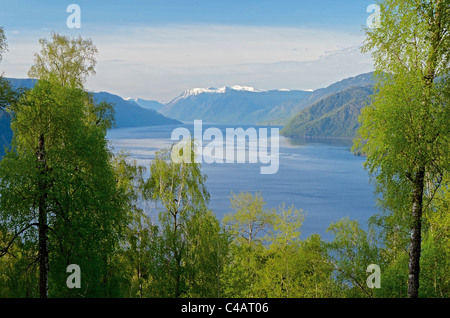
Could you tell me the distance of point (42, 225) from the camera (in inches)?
526

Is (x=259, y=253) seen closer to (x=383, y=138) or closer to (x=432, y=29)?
(x=383, y=138)

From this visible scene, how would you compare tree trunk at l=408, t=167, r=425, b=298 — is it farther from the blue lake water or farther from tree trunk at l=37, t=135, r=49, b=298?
the blue lake water

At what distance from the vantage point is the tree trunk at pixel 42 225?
517 inches

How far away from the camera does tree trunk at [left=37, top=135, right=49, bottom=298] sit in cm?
1314

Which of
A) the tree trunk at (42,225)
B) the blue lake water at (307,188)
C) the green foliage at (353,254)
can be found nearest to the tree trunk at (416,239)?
the green foliage at (353,254)

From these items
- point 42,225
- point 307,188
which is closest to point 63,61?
point 42,225

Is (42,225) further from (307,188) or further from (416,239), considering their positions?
(307,188)

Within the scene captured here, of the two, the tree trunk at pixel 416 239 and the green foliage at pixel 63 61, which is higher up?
the green foliage at pixel 63 61

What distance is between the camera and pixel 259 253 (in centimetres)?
2252

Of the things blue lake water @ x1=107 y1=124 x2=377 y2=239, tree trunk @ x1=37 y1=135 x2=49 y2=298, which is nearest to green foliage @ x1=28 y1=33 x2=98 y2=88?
tree trunk @ x1=37 y1=135 x2=49 y2=298

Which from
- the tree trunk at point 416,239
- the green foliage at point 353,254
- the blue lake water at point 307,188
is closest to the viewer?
the tree trunk at point 416,239

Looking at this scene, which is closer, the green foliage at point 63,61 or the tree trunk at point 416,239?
the tree trunk at point 416,239

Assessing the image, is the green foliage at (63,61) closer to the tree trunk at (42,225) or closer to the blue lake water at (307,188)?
the tree trunk at (42,225)
